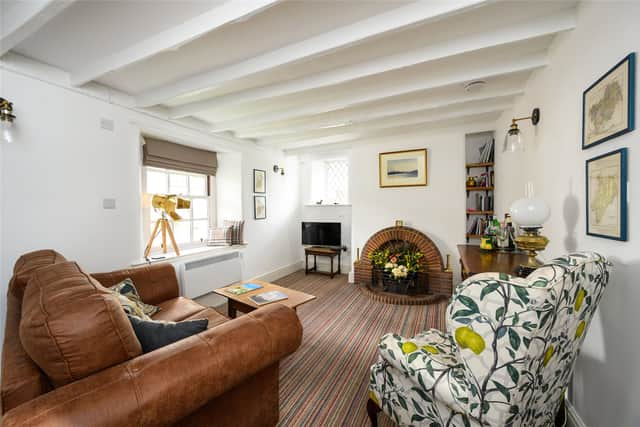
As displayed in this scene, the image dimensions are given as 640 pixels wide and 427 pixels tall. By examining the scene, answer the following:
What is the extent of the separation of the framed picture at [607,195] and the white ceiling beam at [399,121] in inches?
70.1

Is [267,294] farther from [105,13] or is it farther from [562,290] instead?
[105,13]

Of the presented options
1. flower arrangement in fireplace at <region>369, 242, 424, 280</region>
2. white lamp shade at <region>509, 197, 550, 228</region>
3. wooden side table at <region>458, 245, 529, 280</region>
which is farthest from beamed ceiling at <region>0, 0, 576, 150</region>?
flower arrangement in fireplace at <region>369, 242, 424, 280</region>

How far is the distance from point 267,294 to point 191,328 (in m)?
1.21

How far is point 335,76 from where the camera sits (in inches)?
79.7

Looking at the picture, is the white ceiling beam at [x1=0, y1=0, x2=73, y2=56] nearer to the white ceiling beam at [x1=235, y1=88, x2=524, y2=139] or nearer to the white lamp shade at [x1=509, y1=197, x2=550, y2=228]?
the white ceiling beam at [x1=235, y1=88, x2=524, y2=139]

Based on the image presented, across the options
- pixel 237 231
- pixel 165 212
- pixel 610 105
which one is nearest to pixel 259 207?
pixel 237 231

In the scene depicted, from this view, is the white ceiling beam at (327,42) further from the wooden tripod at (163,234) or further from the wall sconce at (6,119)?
the wooden tripod at (163,234)

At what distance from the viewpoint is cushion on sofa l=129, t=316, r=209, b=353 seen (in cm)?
102

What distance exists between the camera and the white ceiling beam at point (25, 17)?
1270 millimetres

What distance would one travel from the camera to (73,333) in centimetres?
78

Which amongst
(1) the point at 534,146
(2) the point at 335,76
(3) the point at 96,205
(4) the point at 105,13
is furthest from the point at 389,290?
(4) the point at 105,13

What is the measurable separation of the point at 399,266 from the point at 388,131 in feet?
6.30

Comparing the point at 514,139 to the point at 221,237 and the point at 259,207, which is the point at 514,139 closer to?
the point at 259,207

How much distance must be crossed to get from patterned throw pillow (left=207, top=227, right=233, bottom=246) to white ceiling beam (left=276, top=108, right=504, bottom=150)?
153 cm
